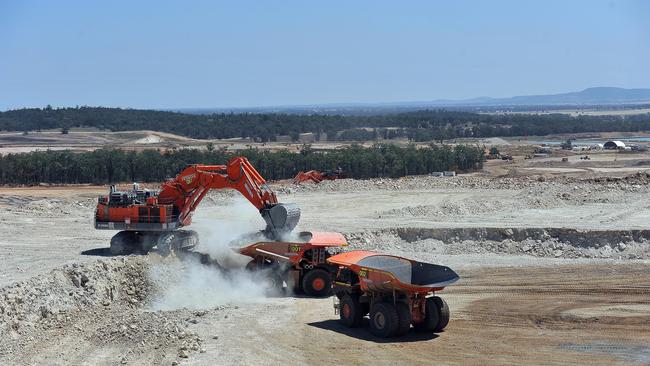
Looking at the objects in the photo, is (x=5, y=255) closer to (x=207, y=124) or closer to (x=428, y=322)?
(x=428, y=322)

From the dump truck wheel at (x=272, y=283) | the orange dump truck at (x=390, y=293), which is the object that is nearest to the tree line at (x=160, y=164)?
the dump truck wheel at (x=272, y=283)

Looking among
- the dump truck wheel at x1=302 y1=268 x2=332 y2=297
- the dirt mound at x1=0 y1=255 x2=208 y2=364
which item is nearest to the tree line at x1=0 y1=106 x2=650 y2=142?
the dump truck wheel at x1=302 y1=268 x2=332 y2=297

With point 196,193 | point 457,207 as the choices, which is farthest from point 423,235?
point 196,193

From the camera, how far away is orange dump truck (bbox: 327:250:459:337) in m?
18.4

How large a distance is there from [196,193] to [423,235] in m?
10.4

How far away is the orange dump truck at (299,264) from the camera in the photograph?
22.9 m

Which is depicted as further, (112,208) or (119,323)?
(112,208)

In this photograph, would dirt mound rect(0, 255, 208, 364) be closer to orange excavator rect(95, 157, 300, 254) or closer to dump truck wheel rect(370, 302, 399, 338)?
orange excavator rect(95, 157, 300, 254)

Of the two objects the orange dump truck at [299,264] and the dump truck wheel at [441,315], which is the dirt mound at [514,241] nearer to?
the orange dump truck at [299,264]

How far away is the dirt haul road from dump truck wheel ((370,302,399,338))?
268mm

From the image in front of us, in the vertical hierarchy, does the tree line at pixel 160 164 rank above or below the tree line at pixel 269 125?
below

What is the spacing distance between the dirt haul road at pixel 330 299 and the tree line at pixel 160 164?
2652 centimetres

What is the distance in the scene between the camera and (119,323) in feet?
60.4

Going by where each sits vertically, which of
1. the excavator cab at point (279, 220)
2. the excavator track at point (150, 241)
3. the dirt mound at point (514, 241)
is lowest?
the dirt mound at point (514, 241)
